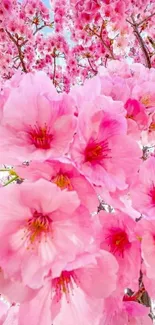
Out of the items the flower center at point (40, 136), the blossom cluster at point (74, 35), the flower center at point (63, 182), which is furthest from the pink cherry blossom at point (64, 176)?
the blossom cluster at point (74, 35)

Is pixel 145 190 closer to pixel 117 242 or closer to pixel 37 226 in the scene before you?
pixel 117 242

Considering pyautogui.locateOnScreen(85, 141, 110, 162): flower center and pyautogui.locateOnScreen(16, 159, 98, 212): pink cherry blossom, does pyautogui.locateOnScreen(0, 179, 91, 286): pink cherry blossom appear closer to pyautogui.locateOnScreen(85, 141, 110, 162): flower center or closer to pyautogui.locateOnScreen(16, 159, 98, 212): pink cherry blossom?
pyautogui.locateOnScreen(16, 159, 98, 212): pink cherry blossom

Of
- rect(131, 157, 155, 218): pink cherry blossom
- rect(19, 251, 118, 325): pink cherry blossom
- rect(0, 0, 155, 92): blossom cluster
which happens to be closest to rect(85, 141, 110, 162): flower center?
rect(131, 157, 155, 218): pink cherry blossom

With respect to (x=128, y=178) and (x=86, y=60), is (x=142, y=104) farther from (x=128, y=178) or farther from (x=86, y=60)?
(x=86, y=60)

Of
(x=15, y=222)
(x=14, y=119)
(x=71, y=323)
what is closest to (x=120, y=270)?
(x=71, y=323)

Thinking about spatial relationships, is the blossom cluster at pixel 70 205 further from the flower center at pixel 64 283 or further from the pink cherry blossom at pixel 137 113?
the pink cherry blossom at pixel 137 113

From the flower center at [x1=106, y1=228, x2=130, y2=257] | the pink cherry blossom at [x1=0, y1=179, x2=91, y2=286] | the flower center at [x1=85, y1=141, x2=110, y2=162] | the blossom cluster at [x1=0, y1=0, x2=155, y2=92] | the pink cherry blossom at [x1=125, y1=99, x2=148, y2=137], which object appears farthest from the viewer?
the blossom cluster at [x1=0, y1=0, x2=155, y2=92]
